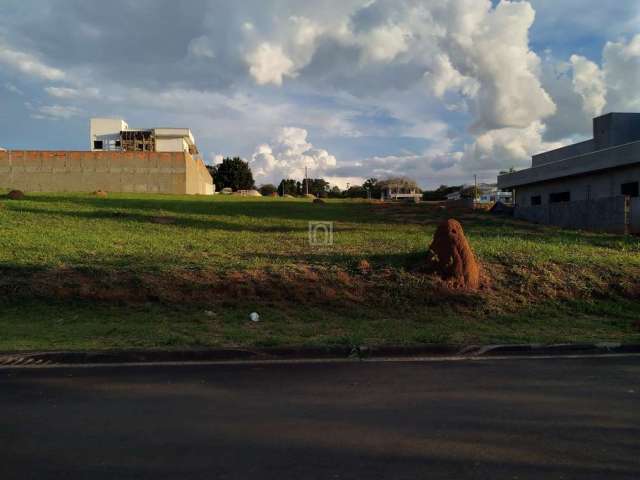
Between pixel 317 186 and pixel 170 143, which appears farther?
A: pixel 317 186

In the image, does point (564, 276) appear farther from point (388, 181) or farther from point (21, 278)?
point (388, 181)

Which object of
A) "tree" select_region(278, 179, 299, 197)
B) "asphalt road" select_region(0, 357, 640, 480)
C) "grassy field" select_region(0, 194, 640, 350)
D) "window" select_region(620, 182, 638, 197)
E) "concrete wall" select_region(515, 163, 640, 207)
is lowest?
"asphalt road" select_region(0, 357, 640, 480)

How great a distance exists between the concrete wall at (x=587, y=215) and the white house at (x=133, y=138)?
1971 inches

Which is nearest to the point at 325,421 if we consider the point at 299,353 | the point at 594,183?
the point at 299,353

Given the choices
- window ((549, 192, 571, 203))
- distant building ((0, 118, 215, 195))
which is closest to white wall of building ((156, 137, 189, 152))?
distant building ((0, 118, 215, 195))

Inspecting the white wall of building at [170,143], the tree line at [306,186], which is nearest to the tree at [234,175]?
the tree line at [306,186]

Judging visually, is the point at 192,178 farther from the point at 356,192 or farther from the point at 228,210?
the point at 356,192

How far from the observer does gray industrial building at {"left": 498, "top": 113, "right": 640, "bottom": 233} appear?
20234 mm

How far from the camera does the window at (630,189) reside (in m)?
20.9

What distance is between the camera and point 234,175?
8694 centimetres

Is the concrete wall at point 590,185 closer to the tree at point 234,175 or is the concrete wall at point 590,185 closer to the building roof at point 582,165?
the building roof at point 582,165

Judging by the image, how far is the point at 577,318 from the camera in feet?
31.2

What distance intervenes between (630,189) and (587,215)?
2180 mm

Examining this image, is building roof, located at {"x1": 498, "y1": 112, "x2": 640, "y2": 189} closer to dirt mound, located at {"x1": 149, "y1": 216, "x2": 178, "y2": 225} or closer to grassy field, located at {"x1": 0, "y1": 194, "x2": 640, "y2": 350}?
grassy field, located at {"x1": 0, "y1": 194, "x2": 640, "y2": 350}
